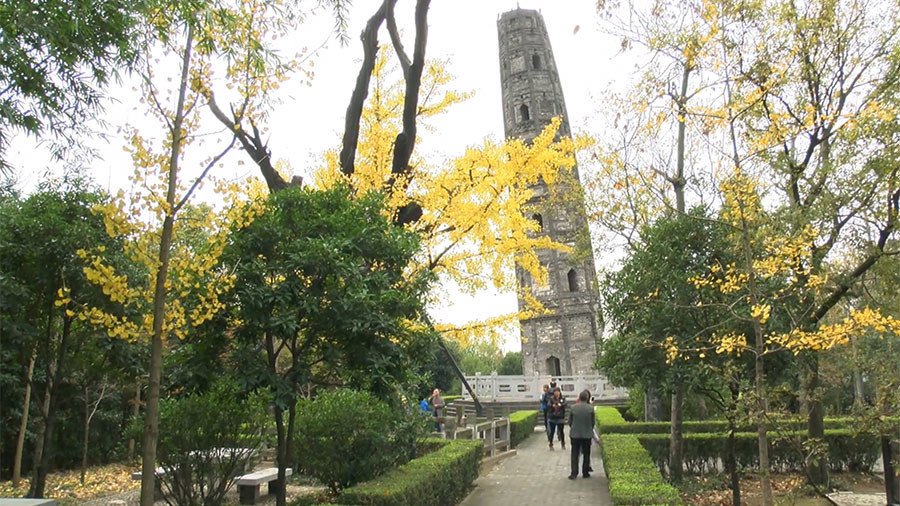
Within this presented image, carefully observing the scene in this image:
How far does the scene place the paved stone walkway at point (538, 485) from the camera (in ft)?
30.7

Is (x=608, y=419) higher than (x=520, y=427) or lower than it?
higher

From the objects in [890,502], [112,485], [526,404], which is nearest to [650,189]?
[890,502]

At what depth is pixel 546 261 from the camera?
32.5 metres

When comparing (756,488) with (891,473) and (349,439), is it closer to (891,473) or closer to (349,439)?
(891,473)

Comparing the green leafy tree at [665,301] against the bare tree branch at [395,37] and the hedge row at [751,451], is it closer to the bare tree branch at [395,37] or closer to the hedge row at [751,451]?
the hedge row at [751,451]

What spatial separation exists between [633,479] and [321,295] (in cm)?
400

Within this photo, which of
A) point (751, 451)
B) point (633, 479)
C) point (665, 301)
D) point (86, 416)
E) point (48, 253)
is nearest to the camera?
point (633, 479)

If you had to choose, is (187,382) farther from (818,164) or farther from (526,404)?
(526,404)

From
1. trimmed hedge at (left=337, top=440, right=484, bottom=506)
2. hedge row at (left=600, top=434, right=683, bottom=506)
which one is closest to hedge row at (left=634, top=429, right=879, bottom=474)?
hedge row at (left=600, top=434, right=683, bottom=506)

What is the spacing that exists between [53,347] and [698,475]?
453 inches

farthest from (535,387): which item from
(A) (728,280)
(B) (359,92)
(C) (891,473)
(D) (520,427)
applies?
(A) (728,280)

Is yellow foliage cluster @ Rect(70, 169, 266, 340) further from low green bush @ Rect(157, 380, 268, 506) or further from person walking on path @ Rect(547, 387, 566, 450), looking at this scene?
person walking on path @ Rect(547, 387, 566, 450)

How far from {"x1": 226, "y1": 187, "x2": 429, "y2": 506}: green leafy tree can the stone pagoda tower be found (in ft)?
71.8

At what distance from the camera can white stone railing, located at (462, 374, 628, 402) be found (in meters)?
26.6
